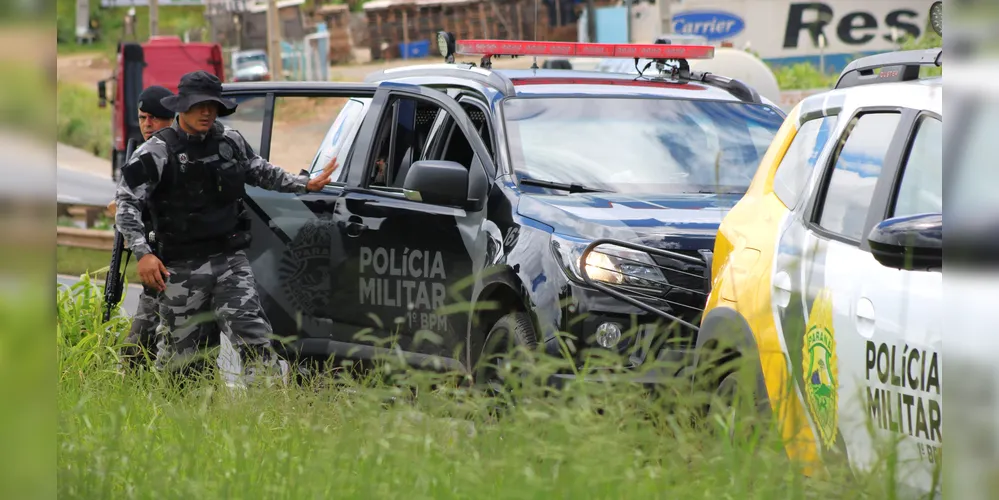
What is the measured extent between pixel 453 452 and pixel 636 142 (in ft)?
10.9

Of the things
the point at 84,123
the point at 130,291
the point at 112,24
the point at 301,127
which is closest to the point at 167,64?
the point at 130,291

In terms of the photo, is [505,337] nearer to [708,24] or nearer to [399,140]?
[399,140]

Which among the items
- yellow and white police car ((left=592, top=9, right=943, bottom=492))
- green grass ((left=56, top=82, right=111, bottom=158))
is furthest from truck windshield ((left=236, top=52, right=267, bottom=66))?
yellow and white police car ((left=592, top=9, right=943, bottom=492))

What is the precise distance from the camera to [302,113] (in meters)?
54.1

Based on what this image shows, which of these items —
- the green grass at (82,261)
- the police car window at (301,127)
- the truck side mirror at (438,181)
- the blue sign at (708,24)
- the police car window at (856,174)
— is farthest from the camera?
the blue sign at (708,24)

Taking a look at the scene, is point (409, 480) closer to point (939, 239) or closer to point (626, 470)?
point (626, 470)

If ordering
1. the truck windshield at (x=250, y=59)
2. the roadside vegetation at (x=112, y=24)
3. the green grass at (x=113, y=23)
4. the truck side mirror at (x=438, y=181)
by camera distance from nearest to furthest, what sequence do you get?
the truck side mirror at (x=438, y=181) < the truck windshield at (x=250, y=59) < the roadside vegetation at (x=112, y=24) < the green grass at (x=113, y=23)

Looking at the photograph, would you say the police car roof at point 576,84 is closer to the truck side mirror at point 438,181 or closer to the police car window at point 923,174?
the truck side mirror at point 438,181

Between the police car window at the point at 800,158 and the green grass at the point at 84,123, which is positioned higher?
the green grass at the point at 84,123

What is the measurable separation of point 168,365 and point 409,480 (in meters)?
2.69

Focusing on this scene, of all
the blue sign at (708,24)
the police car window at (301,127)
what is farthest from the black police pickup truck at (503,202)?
the blue sign at (708,24)

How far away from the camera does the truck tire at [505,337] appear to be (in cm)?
589

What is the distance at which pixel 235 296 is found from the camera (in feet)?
23.4

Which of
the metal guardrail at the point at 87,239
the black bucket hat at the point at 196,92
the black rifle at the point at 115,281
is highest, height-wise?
the black bucket hat at the point at 196,92
